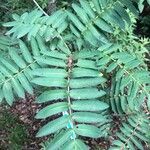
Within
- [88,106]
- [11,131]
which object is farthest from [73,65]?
[11,131]

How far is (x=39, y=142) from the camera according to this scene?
305cm

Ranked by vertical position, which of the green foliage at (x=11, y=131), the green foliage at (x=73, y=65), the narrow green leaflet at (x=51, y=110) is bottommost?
the narrow green leaflet at (x=51, y=110)

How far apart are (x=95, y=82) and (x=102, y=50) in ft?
0.83

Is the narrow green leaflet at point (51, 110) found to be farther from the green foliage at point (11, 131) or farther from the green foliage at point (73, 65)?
the green foliage at point (11, 131)

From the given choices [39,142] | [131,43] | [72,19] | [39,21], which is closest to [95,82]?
[72,19]

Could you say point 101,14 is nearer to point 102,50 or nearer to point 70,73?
point 102,50

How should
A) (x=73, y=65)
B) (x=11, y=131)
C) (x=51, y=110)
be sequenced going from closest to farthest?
(x=51, y=110) → (x=73, y=65) → (x=11, y=131)

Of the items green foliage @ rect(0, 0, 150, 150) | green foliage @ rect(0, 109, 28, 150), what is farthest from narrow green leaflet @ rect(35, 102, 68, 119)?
green foliage @ rect(0, 109, 28, 150)

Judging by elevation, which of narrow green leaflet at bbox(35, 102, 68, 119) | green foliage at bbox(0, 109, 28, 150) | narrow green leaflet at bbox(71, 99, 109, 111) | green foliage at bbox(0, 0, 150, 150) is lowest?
narrow green leaflet at bbox(71, 99, 109, 111)

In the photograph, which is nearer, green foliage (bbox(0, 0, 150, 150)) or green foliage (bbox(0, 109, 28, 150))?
green foliage (bbox(0, 0, 150, 150))

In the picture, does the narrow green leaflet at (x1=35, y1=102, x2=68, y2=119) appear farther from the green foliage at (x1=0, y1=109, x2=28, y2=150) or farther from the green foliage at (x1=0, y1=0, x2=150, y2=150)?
the green foliage at (x1=0, y1=109, x2=28, y2=150)

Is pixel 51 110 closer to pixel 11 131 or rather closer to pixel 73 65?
pixel 73 65

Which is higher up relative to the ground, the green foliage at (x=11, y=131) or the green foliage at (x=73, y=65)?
the green foliage at (x=11, y=131)

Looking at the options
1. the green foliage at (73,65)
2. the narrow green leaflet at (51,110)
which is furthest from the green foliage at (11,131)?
the narrow green leaflet at (51,110)
